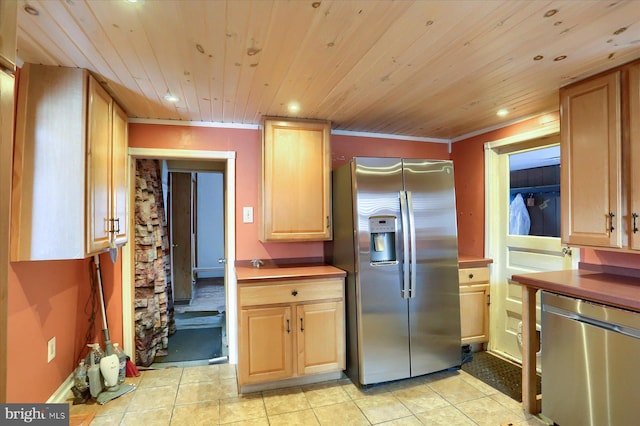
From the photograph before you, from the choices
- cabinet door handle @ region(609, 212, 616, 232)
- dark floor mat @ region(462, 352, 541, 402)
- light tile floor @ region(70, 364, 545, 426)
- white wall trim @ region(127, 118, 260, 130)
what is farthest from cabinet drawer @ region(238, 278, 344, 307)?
cabinet door handle @ region(609, 212, 616, 232)

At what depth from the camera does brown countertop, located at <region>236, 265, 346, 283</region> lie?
2.46 meters

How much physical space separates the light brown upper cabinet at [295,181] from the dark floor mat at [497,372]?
1708 millimetres

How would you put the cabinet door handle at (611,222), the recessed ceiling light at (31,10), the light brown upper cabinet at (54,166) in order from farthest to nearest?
the cabinet door handle at (611,222)
the light brown upper cabinet at (54,166)
the recessed ceiling light at (31,10)

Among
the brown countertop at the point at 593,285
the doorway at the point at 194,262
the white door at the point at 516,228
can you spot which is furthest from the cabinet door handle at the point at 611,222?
the doorway at the point at 194,262

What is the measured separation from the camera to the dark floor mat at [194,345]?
313 centimetres

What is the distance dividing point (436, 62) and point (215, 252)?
5916mm

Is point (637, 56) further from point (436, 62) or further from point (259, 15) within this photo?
point (259, 15)

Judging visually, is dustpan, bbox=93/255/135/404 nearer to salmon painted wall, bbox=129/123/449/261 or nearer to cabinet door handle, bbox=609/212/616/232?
salmon painted wall, bbox=129/123/449/261

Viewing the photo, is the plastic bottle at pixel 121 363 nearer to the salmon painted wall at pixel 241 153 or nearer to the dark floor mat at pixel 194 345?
the dark floor mat at pixel 194 345

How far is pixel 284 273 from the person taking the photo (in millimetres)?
2594

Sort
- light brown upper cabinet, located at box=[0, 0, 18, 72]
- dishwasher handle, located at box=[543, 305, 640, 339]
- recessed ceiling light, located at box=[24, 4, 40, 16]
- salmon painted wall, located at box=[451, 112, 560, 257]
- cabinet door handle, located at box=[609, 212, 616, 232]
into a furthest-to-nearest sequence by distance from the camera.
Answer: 1. salmon painted wall, located at box=[451, 112, 560, 257]
2. cabinet door handle, located at box=[609, 212, 616, 232]
3. dishwasher handle, located at box=[543, 305, 640, 339]
4. recessed ceiling light, located at box=[24, 4, 40, 16]
5. light brown upper cabinet, located at box=[0, 0, 18, 72]

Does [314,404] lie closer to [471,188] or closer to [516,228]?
[516,228]

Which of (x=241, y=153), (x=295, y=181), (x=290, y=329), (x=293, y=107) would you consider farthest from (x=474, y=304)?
(x=241, y=153)

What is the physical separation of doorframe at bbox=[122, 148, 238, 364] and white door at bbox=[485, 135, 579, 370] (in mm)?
2458
